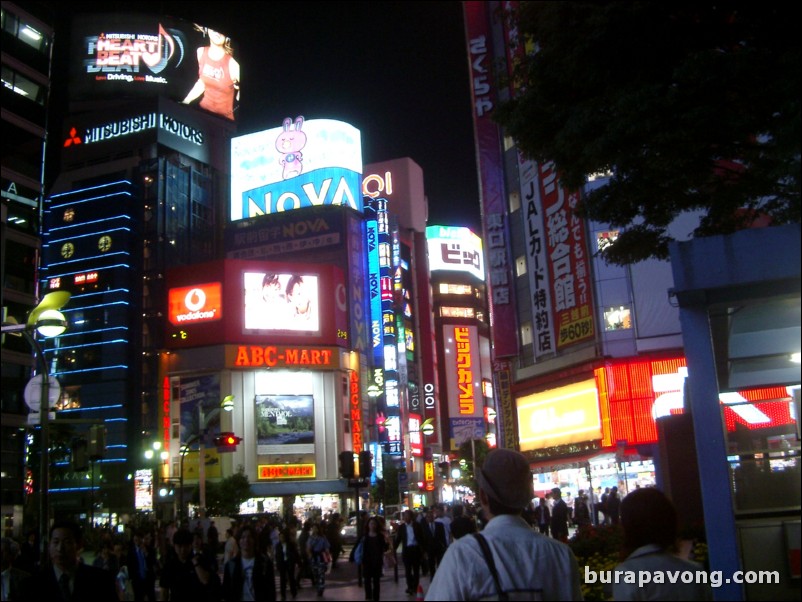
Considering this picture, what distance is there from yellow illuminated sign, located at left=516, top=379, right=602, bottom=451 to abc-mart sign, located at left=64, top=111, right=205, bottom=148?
5483 centimetres

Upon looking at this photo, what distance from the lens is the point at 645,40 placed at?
1194 cm

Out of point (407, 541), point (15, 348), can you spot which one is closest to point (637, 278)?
point (407, 541)

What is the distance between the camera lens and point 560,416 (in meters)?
39.0

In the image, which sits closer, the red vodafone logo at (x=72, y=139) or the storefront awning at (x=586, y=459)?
the storefront awning at (x=586, y=459)

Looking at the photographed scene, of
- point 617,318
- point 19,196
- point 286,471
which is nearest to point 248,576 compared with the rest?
point 617,318

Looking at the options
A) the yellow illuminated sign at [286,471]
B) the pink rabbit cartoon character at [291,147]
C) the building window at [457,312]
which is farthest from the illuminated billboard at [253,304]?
the building window at [457,312]

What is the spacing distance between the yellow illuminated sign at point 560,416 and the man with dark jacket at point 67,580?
31364 mm

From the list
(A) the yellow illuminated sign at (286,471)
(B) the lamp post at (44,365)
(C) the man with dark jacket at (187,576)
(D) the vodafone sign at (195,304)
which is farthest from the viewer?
(D) the vodafone sign at (195,304)

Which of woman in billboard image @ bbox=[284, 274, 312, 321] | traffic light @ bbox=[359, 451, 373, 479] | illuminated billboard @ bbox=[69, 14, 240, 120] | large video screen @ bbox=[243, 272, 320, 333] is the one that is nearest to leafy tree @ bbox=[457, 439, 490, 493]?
traffic light @ bbox=[359, 451, 373, 479]

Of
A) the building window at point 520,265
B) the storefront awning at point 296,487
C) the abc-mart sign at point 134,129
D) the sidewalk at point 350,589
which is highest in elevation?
the abc-mart sign at point 134,129

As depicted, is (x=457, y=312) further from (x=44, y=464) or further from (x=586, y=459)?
(x=44, y=464)

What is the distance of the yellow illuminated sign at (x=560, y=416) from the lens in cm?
3631

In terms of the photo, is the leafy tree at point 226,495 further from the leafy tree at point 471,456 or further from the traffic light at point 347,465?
the traffic light at point 347,465

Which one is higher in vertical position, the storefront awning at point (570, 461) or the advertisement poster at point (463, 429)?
Answer: the advertisement poster at point (463, 429)
